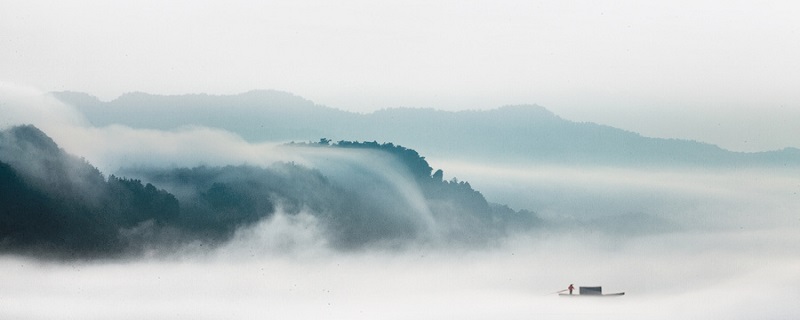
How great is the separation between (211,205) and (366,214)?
2.94ft

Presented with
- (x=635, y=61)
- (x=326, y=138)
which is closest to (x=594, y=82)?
(x=635, y=61)

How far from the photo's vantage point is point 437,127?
6.73 m

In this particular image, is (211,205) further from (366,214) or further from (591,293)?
(591,293)

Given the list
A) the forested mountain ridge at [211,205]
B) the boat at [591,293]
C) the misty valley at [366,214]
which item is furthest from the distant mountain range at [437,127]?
the boat at [591,293]

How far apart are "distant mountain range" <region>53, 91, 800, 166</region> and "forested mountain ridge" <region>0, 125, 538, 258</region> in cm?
13

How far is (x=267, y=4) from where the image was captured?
6699 millimetres

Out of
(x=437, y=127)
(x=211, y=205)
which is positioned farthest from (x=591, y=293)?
(x=211, y=205)

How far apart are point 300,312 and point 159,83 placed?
1.54 m

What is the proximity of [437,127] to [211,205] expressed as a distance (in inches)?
54.3

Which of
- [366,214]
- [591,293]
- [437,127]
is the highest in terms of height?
[437,127]

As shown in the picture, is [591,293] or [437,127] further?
[437,127]

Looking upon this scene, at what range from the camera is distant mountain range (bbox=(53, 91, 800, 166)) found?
6688 millimetres

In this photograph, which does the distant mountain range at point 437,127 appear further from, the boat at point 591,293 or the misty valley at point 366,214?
the boat at point 591,293

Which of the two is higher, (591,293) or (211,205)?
(211,205)
